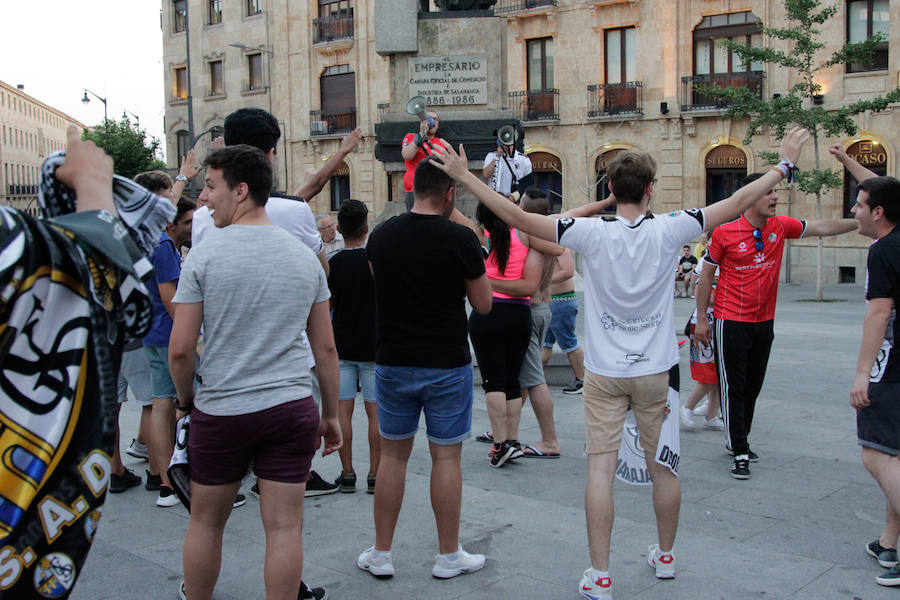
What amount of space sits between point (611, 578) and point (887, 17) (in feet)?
85.4

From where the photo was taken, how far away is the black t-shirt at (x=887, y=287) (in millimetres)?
4238

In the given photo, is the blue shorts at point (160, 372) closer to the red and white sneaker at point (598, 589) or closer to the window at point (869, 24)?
the red and white sneaker at point (598, 589)

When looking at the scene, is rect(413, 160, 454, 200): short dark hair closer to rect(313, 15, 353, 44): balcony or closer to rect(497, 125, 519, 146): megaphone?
rect(497, 125, 519, 146): megaphone

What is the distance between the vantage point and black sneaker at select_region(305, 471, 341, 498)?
569 cm

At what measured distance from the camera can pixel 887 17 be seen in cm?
2548

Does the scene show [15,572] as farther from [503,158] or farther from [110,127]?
[110,127]

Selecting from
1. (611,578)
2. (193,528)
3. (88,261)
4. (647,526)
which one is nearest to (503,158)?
(647,526)

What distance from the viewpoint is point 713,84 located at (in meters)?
28.0

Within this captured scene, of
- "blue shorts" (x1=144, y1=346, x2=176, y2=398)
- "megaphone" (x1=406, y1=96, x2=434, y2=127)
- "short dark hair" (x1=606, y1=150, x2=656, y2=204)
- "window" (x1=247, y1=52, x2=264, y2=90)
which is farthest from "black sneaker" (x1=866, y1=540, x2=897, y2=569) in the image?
"window" (x1=247, y1=52, x2=264, y2=90)

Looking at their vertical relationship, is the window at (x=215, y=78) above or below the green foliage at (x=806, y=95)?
above

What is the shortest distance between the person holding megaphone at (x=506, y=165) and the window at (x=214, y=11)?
36023 mm

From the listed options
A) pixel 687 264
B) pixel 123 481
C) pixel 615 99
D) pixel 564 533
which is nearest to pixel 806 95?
pixel 687 264

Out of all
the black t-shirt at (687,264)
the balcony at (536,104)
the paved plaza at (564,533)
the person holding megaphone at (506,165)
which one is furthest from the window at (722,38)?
the paved plaza at (564,533)

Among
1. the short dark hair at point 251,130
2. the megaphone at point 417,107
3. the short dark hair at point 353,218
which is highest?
the megaphone at point 417,107
